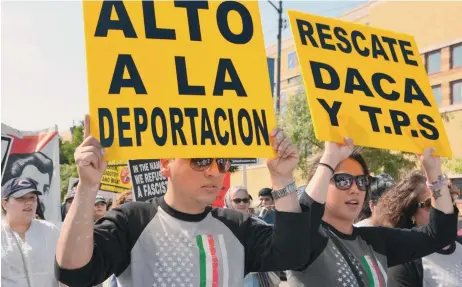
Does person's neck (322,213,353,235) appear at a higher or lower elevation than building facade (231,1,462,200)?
lower

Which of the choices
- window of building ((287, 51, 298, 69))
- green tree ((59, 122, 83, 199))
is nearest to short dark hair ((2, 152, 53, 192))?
green tree ((59, 122, 83, 199))

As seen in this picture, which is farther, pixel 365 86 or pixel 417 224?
pixel 417 224

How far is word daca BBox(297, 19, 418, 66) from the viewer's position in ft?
10.7

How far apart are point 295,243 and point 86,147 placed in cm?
95

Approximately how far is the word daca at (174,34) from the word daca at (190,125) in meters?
0.09

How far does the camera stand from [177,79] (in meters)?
2.68

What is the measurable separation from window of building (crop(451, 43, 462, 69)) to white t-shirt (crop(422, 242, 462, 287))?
94.4ft

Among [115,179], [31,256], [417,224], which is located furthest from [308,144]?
[417,224]

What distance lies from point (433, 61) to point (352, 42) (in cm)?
3028

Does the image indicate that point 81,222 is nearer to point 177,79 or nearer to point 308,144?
point 177,79

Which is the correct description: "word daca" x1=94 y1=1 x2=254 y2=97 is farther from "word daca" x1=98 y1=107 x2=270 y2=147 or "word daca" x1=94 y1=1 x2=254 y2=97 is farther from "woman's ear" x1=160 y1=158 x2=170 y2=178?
"woman's ear" x1=160 y1=158 x2=170 y2=178

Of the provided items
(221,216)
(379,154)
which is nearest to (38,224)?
(221,216)

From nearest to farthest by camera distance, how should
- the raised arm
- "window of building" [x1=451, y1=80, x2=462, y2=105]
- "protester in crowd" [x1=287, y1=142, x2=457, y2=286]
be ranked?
the raised arm, "protester in crowd" [x1=287, y1=142, x2=457, y2=286], "window of building" [x1=451, y1=80, x2=462, y2=105]

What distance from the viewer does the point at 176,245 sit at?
246 cm
